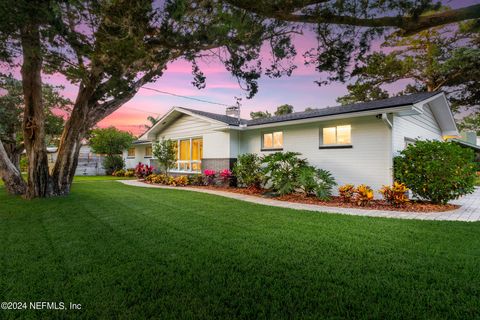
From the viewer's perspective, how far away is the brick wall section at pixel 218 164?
12.5 m

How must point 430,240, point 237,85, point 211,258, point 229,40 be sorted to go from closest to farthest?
point 211,258
point 430,240
point 229,40
point 237,85

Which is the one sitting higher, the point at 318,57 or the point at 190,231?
the point at 318,57

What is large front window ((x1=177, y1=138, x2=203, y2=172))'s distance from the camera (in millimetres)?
14812

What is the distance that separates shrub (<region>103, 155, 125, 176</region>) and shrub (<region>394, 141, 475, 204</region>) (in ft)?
72.6

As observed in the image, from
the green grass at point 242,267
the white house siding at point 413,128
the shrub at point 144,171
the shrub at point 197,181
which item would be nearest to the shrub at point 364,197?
the green grass at point 242,267

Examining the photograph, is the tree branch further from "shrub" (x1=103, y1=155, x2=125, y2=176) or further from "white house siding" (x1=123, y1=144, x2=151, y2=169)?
"shrub" (x1=103, y1=155, x2=125, y2=176)

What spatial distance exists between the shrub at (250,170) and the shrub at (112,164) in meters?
15.9

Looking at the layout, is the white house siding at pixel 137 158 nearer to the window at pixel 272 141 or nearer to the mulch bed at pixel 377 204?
the window at pixel 272 141

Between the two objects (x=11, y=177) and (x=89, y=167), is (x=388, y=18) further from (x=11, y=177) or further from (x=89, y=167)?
(x=89, y=167)

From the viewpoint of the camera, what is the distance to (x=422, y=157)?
7.07 metres

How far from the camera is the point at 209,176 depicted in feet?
42.3

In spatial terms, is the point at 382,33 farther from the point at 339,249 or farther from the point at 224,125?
the point at 224,125

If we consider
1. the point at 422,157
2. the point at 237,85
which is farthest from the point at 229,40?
the point at 422,157

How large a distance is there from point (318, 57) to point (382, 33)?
1.16 metres
